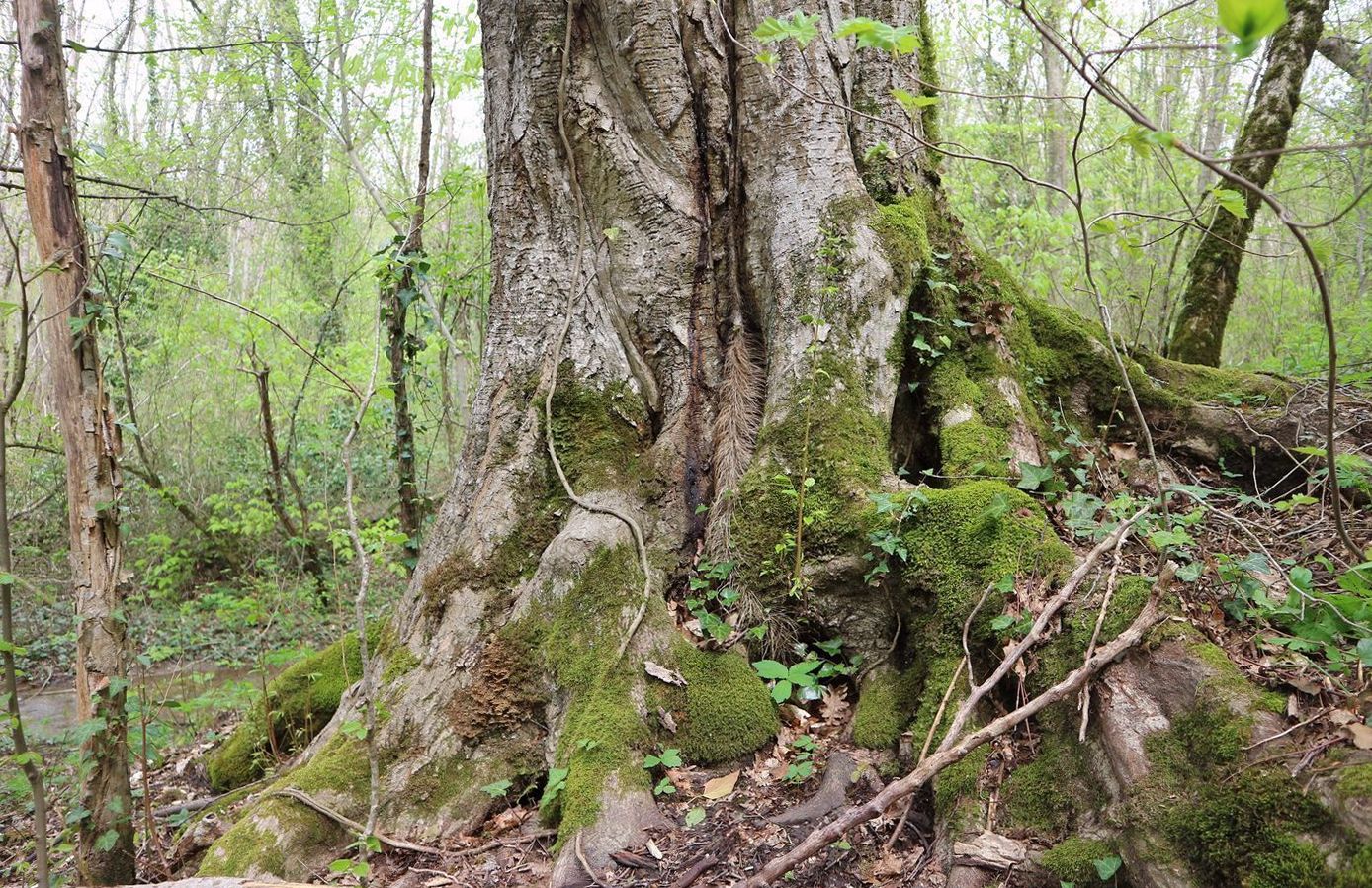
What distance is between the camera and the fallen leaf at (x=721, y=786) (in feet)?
9.55

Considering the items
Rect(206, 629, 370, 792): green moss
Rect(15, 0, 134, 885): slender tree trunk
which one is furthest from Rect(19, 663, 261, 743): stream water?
Rect(15, 0, 134, 885): slender tree trunk

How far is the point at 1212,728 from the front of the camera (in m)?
2.04

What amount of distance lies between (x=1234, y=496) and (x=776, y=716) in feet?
7.29

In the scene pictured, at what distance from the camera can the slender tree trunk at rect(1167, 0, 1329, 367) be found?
527 centimetres

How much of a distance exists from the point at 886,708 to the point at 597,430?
1844 millimetres

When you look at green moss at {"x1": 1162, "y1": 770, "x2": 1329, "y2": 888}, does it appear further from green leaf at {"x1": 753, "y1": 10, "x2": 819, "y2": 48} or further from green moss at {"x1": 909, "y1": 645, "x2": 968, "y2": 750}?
green leaf at {"x1": 753, "y1": 10, "x2": 819, "y2": 48}

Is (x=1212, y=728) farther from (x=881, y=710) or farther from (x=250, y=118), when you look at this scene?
(x=250, y=118)

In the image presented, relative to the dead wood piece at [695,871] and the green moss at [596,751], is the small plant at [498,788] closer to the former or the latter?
the green moss at [596,751]

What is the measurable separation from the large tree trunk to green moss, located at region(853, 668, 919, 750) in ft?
0.04

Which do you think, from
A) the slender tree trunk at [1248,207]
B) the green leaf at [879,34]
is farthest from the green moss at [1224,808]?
the slender tree trunk at [1248,207]

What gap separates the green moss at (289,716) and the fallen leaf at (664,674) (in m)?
1.96

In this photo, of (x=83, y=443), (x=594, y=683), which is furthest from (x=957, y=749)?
(x=83, y=443)

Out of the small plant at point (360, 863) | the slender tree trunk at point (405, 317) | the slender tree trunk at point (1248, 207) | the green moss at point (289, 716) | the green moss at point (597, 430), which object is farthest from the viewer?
the slender tree trunk at point (405, 317)

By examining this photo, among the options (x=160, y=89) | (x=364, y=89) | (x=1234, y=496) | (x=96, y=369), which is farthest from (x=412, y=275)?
(x=160, y=89)
